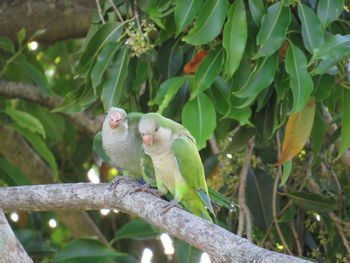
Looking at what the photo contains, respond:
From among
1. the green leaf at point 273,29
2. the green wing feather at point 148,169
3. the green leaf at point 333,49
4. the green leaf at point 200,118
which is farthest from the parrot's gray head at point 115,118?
the green leaf at point 333,49

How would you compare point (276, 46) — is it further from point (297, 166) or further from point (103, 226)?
point (103, 226)

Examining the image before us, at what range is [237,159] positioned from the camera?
4.33 meters

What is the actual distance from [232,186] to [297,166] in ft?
1.25

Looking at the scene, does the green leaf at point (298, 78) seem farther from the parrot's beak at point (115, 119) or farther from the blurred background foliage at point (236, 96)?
the parrot's beak at point (115, 119)

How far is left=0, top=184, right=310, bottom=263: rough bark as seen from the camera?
234 centimetres

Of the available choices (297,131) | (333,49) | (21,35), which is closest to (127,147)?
(297,131)

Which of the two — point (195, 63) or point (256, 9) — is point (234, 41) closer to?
point (256, 9)

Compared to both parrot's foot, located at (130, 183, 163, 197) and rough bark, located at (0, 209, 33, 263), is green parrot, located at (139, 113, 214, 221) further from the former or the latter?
rough bark, located at (0, 209, 33, 263)

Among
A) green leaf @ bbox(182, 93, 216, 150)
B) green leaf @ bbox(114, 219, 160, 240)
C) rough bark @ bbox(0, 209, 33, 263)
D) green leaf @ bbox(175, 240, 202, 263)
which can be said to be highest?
green leaf @ bbox(182, 93, 216, 150)

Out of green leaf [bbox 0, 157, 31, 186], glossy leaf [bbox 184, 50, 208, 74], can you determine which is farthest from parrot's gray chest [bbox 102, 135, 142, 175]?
green leaf [bbox 0, 157, 31, 186]

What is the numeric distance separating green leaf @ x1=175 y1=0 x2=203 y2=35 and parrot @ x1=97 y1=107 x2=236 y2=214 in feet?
1.37

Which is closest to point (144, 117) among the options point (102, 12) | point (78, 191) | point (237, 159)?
point (78, 191)

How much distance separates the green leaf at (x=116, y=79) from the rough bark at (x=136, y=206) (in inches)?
22.6

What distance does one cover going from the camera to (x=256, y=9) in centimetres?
338
